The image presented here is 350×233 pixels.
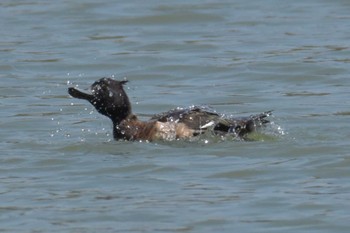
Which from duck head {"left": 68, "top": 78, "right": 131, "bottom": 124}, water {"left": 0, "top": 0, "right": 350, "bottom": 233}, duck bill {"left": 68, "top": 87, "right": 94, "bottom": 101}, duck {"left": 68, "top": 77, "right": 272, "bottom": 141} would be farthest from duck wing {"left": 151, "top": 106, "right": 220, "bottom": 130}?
duck bill {"left": 68, "top": 87, "right": 94, "bottom": 101}

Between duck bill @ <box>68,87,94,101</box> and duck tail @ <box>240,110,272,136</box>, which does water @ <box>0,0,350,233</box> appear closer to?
duck tail @ <box>240,110,272,136</box>

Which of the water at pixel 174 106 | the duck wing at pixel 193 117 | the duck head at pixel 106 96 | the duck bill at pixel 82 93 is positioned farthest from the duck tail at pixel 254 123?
the duck bill at pixel 82 93

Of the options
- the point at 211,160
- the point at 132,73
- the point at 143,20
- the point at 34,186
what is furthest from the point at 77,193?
the point at 143,20

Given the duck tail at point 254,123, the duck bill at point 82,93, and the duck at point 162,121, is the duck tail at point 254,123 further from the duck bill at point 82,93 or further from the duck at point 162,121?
the duck bill at point 82,93

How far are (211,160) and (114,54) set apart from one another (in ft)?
20.3

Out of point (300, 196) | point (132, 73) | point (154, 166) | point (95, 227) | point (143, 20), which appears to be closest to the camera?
point (95, 227)

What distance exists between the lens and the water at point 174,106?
10.3 m

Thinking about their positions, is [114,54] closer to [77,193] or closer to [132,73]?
[132,73]

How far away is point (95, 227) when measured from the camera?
9.92 metres

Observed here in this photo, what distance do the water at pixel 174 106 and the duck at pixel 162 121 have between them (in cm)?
11

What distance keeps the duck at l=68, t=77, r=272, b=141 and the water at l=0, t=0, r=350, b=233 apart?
0.11m

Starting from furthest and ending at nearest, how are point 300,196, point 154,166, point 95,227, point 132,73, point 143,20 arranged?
point 143,20
point 132,73
point 154,166
point 300,196
point 95,227

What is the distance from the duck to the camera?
1259 centimetres

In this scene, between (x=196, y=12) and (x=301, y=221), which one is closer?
(x=301, y=221)
